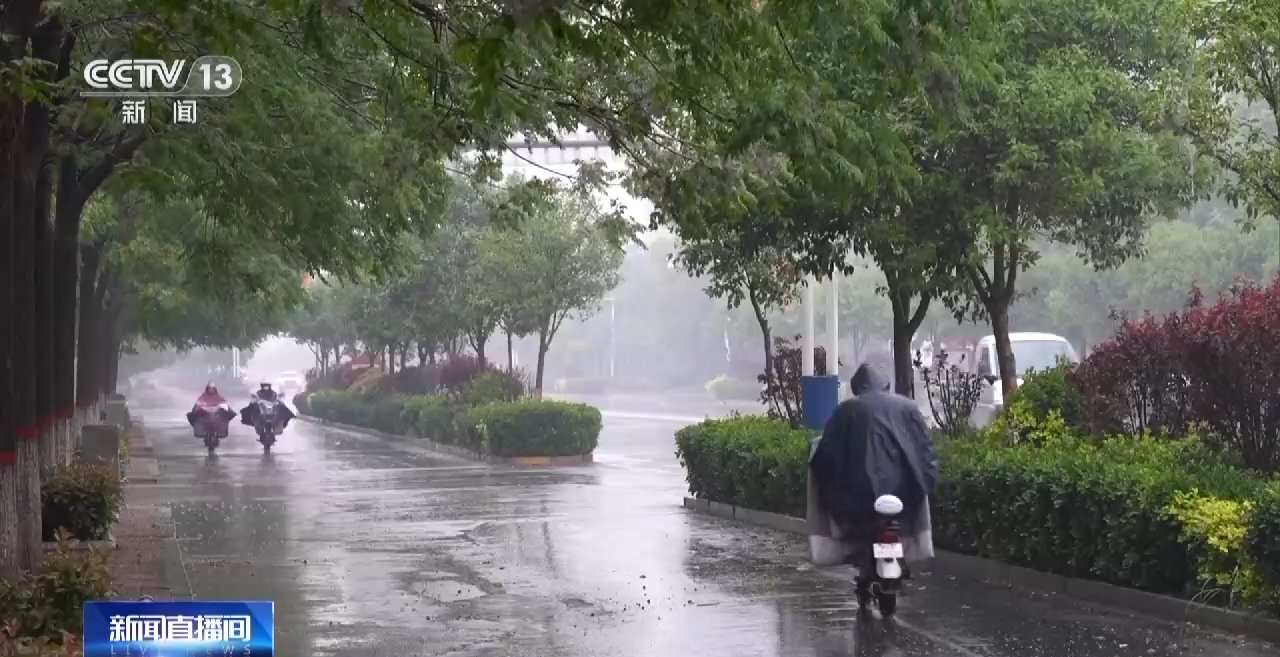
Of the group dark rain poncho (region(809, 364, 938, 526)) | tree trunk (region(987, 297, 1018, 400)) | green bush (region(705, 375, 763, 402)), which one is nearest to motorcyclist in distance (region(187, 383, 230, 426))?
tree trunk (region(987, 297, 1018, 400))

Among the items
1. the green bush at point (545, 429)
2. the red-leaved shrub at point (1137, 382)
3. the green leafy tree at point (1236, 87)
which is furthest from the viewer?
the green bush at point (545, 429)

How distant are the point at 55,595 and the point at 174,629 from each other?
594cm

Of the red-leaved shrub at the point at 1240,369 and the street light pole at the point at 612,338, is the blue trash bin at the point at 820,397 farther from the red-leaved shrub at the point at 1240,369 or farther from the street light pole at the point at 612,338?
the street light pole at the point at 612,338

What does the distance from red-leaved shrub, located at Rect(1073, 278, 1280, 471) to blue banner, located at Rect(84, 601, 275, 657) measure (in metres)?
9.71

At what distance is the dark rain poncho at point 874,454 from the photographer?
11.1 m

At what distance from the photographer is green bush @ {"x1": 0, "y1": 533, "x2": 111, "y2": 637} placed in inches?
364

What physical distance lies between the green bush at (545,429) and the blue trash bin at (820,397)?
13230 millimetres

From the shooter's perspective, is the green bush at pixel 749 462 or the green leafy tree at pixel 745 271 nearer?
the green bush at pixel 749 462

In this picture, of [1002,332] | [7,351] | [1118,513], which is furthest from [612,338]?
[7,351]

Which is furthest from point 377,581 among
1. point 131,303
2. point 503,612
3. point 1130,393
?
point 131,303

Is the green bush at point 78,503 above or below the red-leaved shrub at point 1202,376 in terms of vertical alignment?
below

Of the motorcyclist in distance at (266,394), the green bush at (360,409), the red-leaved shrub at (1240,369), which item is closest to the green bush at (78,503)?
the red-leaved shrub at (1240,369)

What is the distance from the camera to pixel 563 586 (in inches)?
517

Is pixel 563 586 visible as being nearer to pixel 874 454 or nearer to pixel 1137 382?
pixel 874 454
